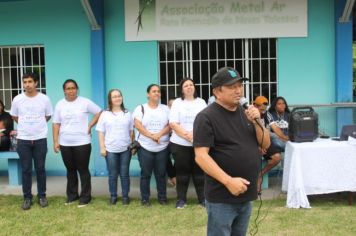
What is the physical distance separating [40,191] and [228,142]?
156 inches

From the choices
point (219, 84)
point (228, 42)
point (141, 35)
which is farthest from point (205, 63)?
point (219, 84)

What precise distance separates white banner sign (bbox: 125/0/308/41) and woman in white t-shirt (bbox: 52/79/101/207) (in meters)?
2.03

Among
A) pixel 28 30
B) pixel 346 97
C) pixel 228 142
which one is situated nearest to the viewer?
pixel 228 142

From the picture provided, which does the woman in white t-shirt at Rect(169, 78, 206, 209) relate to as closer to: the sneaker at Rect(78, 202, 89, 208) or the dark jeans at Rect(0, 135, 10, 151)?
the sneaker at Rect(78, 202, 89, 208)

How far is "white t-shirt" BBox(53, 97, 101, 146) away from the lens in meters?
6.14

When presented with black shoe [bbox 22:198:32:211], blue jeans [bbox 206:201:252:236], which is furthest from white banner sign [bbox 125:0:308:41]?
blue jeans [bbox 206:201:252:236]

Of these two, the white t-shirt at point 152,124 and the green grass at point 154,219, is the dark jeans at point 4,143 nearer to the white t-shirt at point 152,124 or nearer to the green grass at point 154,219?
the green grass at point 154,219

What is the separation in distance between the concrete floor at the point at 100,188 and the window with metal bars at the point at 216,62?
64.7 inches

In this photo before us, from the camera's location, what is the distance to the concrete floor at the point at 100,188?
Result: 266 inches

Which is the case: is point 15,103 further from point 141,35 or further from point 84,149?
point 141,35

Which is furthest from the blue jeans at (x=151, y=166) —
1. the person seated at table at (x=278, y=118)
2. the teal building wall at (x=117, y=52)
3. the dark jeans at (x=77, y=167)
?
the teal building wall at (x=117, y=52)

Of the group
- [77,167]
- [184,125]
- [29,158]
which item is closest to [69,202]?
[77,167]

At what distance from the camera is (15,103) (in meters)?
6.18

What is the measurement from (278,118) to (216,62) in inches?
61.0
